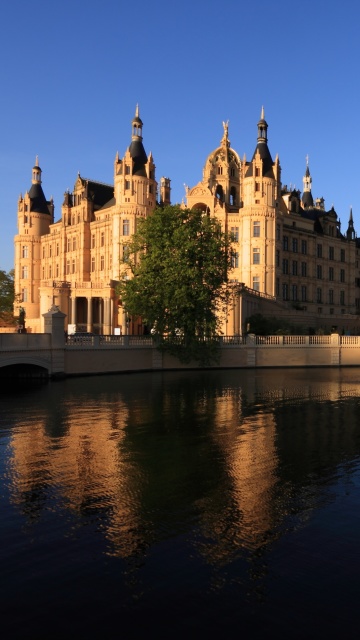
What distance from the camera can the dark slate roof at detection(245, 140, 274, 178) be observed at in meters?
76.4

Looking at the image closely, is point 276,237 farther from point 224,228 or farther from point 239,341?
point 239,341

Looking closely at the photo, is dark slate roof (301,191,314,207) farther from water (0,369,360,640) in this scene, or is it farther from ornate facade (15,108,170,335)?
water (0,369,360,640)

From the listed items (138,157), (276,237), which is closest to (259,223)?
(276,237)

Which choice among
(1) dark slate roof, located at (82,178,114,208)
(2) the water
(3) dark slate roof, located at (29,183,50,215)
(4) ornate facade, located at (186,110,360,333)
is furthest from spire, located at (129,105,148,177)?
(2) the water

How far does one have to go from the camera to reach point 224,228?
3076 inches

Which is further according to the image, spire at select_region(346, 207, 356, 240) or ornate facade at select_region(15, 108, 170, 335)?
spire at select_region(346, 207, 356, 240)

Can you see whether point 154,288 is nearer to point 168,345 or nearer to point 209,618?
point 168,345

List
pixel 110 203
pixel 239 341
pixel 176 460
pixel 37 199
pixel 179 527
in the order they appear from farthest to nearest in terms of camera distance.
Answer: pixel 37 199, pixel 110 203, pixel 239 341, pixel 176 460, pixel 179 527

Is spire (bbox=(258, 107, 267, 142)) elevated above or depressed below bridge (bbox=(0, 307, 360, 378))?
above

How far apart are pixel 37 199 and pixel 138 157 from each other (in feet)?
101

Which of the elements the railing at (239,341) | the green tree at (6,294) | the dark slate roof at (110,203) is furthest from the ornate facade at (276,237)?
the green tree at (6,294)

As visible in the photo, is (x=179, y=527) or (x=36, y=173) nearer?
(x=179, y=527)

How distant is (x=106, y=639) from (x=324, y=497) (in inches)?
283

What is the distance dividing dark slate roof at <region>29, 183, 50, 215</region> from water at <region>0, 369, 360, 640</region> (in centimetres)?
8494
